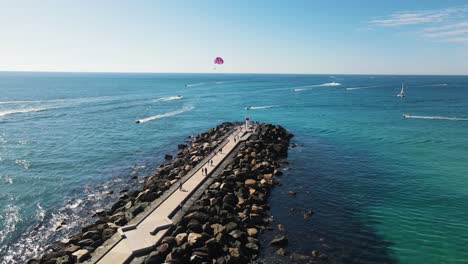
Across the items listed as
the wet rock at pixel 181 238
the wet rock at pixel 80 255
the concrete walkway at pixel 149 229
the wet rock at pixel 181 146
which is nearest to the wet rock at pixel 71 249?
the wet rock at pixel 80 255

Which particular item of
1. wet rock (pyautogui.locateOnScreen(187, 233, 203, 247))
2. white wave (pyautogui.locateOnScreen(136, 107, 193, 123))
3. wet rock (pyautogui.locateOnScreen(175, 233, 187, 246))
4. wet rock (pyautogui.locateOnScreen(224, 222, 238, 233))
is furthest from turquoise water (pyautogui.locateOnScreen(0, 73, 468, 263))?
wet rock (pyautogui.locateOnScreen(175, 233, 187, 246))

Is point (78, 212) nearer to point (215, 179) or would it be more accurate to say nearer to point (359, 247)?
point (215, 179)

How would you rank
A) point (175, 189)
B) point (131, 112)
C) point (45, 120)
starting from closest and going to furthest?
point (175, 189)
point (45, 120)
point (131, 112)

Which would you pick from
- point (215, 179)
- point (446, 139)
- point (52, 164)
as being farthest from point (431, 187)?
point (52, 164)

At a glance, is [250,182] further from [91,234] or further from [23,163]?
[23,163]

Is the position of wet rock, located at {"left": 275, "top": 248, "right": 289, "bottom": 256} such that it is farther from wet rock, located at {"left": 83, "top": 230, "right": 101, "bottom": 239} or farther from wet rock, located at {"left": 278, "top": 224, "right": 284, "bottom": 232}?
wet rock, located at {"left": 83, "top": 230, "right": 101, "bottom": 239}

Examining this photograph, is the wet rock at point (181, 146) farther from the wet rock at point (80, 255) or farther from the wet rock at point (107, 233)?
the wet rock at point (80, 255)
